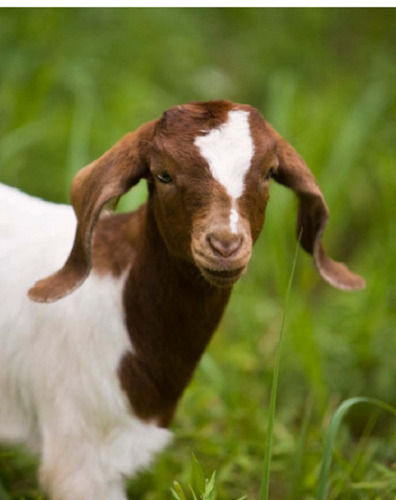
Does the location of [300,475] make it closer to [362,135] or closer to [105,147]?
[105,147]

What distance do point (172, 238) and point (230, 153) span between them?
12.6 inches

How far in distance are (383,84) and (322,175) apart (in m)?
1.21

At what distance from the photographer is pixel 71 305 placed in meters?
2.76

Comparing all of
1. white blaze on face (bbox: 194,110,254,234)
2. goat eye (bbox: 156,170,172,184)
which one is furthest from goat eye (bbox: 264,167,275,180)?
goat eye (bbox: 156,170,172,184)

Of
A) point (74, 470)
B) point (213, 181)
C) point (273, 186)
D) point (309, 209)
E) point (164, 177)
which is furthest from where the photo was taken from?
point (273, 186)

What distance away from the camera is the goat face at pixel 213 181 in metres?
2.31

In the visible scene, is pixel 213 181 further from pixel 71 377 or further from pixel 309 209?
pixel 71 377

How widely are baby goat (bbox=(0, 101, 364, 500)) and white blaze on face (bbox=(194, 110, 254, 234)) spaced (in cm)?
6

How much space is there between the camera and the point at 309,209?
111 inches

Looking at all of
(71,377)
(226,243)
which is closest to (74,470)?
(71,377)

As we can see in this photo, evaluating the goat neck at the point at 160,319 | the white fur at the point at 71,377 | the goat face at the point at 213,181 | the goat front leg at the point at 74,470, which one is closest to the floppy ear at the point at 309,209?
the goat face at the point at 213,181

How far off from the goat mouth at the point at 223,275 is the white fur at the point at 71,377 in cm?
50

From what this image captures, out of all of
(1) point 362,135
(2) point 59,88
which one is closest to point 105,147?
(2) point 59,88

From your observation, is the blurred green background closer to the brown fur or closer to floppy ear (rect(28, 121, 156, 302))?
the brown fur
